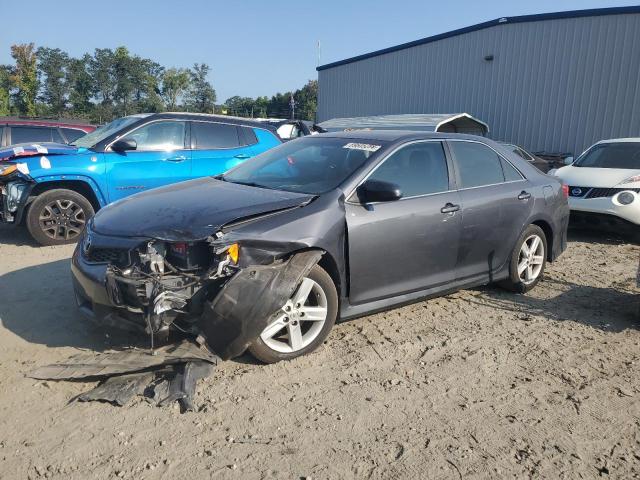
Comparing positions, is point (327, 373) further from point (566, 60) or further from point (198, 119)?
point (566, 60)

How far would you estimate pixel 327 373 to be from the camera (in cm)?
345

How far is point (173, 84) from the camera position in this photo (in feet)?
176

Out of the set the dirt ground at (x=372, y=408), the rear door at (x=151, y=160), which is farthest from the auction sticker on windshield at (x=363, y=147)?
the rear door at (x=151, y=160)

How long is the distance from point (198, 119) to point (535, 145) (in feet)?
40.5

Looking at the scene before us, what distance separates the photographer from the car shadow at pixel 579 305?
181 inches

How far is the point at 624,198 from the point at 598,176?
0.63m

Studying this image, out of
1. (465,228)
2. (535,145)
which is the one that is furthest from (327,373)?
(535,145)

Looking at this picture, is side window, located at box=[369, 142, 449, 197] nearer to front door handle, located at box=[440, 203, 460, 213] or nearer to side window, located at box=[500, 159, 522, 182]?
front door handle, located at box=[440, 203, 460, 213]

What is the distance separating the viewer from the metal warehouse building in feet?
47.0

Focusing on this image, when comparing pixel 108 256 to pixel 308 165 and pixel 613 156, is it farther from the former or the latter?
pixel 613 156

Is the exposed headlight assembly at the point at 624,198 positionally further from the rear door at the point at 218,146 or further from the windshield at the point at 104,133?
the windshield at the point at 104,133

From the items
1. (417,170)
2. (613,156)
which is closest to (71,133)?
(417,170)

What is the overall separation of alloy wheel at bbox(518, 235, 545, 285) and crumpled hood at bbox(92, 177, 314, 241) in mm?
2535

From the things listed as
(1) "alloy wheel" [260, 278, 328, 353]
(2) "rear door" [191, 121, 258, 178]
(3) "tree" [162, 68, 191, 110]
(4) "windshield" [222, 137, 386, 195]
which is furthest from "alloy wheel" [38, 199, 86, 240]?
(3) "tree" [162, 68, 191, 110]
